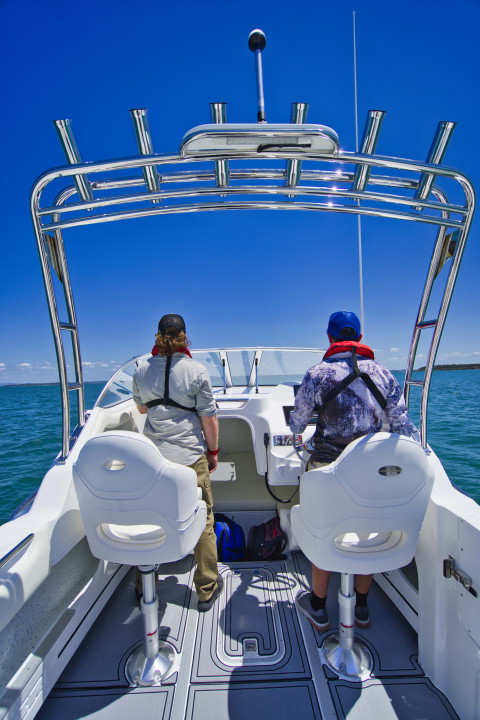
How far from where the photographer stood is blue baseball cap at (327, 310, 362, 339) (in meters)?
1.81

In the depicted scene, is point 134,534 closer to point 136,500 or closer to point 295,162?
point 136,500

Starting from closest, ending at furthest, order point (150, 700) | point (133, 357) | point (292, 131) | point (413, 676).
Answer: point (292, 131), point (150, 700), point (413, 676), point (133, 357)

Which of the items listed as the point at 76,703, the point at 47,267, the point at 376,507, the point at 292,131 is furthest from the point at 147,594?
the point at 292,131

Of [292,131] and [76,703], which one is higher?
[292,131]

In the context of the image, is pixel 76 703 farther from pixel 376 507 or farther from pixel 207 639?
pixel 376 507

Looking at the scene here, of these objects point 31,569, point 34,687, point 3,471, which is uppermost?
point 31,569

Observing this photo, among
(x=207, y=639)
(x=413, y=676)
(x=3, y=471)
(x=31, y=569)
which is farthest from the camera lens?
(x=3, y=471)

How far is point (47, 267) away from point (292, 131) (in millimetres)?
1323

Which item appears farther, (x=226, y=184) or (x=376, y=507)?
(x=226, y=184)

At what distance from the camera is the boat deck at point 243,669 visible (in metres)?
1.52

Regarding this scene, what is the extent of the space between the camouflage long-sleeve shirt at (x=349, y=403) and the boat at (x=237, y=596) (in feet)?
0.93

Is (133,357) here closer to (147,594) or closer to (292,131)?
(147,594)

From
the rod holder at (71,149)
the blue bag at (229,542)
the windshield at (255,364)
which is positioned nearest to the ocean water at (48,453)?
the windshield at (255,364)

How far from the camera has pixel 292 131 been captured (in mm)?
1118
